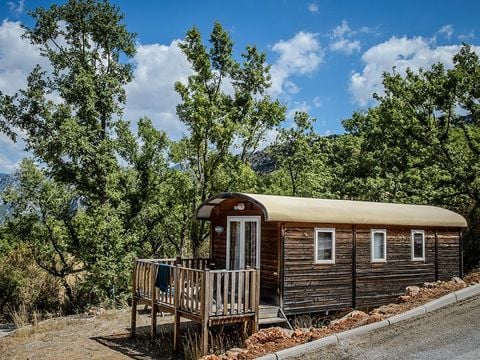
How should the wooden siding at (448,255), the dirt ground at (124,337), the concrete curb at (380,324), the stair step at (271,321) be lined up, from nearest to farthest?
the concrete curb at (380,324) → the dirt ground at (124,337) → the stair step at (271,321) → the wooden siding at (448,255)

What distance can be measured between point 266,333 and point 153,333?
12.9 ft

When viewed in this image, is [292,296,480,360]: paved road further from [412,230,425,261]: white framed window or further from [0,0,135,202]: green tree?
[0,0,135,202]: green tree

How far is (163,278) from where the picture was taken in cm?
1296

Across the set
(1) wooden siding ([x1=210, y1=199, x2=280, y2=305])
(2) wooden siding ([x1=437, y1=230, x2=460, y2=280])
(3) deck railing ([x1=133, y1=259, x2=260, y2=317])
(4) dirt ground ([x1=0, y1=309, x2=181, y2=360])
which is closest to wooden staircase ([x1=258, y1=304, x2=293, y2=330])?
(1) wooden siding ([x1=210, y1=199, x2=280, y2=305])

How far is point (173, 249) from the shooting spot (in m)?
26.7

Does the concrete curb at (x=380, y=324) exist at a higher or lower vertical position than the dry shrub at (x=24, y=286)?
higher

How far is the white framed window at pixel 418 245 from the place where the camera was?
16.6 metres

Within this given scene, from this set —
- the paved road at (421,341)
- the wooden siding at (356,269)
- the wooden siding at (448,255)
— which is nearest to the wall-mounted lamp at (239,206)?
the wooden siding at (356,269)

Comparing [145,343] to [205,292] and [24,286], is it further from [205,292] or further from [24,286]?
[24,286]

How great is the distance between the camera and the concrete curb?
29.0ft

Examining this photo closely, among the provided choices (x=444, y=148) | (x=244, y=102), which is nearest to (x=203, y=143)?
(x=244, y=102)

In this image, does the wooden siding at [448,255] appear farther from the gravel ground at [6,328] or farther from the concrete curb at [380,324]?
the gravel ground at [6,328]

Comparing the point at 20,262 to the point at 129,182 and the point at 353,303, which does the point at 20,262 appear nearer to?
the point at 129,182

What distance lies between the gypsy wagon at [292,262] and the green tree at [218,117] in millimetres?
5779
